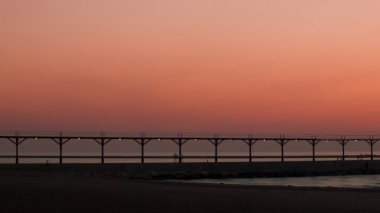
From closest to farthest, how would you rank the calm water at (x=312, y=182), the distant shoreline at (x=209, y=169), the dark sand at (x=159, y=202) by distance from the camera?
the dark sand at (x=159, y=202) < the calm water at (x=312, y=182) < the distant shoreline at (x=209, y=169)

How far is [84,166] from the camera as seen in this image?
52969 mm

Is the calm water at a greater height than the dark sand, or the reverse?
the dark sand

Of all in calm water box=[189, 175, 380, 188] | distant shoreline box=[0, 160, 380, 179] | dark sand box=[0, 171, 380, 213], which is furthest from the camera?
distant shoreline box=[0, 160, 380, 179]

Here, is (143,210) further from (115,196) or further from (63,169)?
(63,169)

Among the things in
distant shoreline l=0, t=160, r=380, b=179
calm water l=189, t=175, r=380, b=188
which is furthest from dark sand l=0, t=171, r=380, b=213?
distant shoreline l=0, t=160, r=380, b=179

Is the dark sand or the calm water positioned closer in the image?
the dark sand

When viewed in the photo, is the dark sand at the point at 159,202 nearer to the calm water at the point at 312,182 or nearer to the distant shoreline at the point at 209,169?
the calm water at the point at 312,182

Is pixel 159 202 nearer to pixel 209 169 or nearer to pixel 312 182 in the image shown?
pixel 312 182

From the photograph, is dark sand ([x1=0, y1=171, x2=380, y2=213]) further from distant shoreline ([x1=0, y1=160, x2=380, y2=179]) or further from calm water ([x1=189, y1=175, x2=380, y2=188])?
distant shoreline ([x1=0, y1=160, x2=380, y2=179])

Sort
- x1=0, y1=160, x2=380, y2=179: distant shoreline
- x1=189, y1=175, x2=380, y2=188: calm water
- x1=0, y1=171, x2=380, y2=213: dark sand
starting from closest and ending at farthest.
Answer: x1=0, y1=171, x2=380, y2=213: dark sand → x1=189, y1=175, x2=380, y2=188: calm water → x1=0, y1=160, x2=380, y2=179: distant shoreline

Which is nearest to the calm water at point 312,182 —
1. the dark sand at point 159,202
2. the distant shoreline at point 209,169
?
the distant shoreline at point 209,169

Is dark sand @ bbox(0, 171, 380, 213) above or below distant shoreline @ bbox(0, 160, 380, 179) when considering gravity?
above

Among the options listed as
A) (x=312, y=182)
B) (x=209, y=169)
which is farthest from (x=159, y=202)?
(x=209, y=169)

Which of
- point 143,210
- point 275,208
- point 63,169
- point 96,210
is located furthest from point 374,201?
point 63,169
